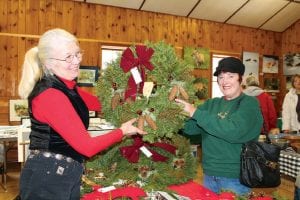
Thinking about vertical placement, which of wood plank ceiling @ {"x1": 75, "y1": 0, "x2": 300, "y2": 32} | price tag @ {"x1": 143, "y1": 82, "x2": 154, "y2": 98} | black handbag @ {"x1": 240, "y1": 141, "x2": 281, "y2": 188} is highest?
wood plank ceiling @ {"x1": 75, "y1": 0, "x2": 300, "y2": 32}

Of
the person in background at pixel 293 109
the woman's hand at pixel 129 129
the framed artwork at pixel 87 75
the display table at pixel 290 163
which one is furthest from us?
the framed artwork at pixel 87 75


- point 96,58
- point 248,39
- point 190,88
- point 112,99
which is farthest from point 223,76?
point 248,39

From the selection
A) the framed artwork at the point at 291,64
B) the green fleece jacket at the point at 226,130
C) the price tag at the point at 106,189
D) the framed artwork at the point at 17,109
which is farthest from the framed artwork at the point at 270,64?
the price tag at the point at 106,189

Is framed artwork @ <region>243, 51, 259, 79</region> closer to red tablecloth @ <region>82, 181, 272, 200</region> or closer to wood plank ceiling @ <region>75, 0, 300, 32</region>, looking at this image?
wood plank ceiling @ <region>75, 0, 300, 32</region>

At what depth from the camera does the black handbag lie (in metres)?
1.66

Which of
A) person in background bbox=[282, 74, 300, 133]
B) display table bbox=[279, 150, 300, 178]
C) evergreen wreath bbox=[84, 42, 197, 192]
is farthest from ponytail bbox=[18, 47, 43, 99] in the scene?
person in background bbox=[282, 74, 300, 133]

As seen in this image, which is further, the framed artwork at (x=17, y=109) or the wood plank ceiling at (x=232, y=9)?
the wood plank ceiling at (x=232, y=9)

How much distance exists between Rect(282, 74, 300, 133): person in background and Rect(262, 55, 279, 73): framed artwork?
2756mm

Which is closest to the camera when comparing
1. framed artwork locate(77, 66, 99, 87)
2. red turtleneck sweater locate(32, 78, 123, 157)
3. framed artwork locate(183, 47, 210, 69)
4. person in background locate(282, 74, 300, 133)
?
red turtleneck sweater locate(32, 78, 123, 157)

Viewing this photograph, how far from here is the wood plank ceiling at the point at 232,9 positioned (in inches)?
210

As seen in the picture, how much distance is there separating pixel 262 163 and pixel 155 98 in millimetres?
765

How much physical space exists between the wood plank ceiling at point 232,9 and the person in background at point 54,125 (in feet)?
13.2

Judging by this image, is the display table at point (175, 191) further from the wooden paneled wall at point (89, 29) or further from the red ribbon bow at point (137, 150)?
the wooden paneled wall at point (89, 29)

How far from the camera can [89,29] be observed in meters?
5.14
